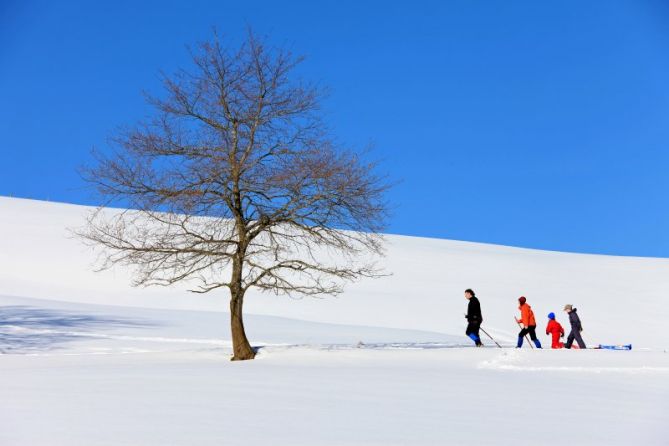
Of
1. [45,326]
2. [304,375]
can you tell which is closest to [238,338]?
[304,375]

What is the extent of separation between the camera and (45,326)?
22.3m

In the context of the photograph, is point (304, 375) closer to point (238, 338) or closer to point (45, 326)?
point (238, 338)

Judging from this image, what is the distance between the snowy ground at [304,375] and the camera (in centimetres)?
823

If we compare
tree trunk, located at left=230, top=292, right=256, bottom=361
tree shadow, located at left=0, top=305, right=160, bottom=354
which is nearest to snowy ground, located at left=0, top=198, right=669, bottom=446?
tree shadow, located at left=0, top=305, right=160, bottom=354

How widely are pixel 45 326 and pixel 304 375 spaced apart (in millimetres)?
13280

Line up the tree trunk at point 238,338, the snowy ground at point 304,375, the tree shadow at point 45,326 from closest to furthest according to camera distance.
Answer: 1. the snowy ground at point 304,375
2. the tree trunk at point 238,338
3. the tree shadow at point 45,326

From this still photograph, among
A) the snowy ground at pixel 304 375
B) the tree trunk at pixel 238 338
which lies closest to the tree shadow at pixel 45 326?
the snowy ground at pixel 304 375

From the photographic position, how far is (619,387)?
11.7m

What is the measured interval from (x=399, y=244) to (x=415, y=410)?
3837 cm

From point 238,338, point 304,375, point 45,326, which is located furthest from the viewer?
point 45,326

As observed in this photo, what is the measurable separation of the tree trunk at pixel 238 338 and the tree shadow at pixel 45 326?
672 centimetres

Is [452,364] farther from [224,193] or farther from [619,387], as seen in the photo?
[224,193]

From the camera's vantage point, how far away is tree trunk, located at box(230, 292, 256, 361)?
1549cm

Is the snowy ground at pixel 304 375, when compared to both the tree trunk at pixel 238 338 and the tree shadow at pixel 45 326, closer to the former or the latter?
the tree shadow at pixel 45 326
